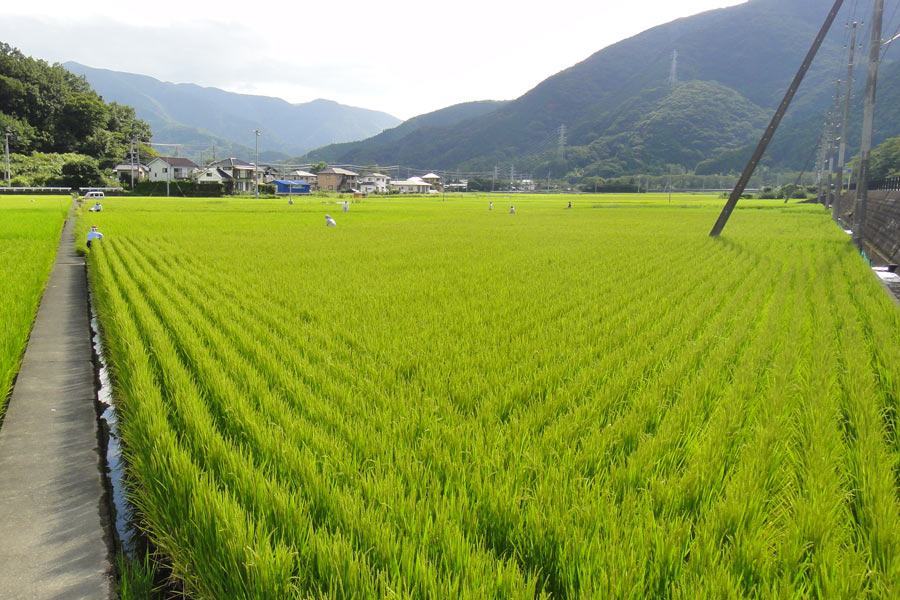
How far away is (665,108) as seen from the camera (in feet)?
339

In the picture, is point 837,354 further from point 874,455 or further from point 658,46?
point 658,46

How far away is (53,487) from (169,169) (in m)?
78.4

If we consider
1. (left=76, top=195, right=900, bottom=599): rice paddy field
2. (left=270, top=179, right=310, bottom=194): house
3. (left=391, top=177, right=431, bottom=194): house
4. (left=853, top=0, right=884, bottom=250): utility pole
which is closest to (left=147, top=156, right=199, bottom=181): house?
(left=270, top=179, right=310, bottom=194): house

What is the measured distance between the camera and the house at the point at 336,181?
8987 cm

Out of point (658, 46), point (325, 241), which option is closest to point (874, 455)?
point (325, 241)

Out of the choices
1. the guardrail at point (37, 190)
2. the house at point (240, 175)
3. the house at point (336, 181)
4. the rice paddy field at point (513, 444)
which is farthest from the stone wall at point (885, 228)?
the house at point (336, 181)

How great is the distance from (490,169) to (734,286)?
116062 millimetres

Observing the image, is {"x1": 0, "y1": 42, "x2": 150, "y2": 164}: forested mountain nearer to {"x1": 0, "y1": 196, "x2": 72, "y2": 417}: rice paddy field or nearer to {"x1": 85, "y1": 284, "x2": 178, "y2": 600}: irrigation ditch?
{"x1": 0, "y1": 196, "x2": 72, "y2": 417}: rice paddy field

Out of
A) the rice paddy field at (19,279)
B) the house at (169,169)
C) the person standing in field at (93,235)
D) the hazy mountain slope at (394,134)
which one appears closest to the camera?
the rice paddy field at (19,279)

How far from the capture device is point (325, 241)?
549 inches

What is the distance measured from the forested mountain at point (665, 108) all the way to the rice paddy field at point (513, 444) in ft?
258

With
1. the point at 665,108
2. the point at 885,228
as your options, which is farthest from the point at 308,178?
the point at 885,228

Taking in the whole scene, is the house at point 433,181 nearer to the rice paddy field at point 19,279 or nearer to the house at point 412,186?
the house at point 412,186

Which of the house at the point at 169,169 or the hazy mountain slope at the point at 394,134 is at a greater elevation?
the hazy mountain slope at the point at 394,134
